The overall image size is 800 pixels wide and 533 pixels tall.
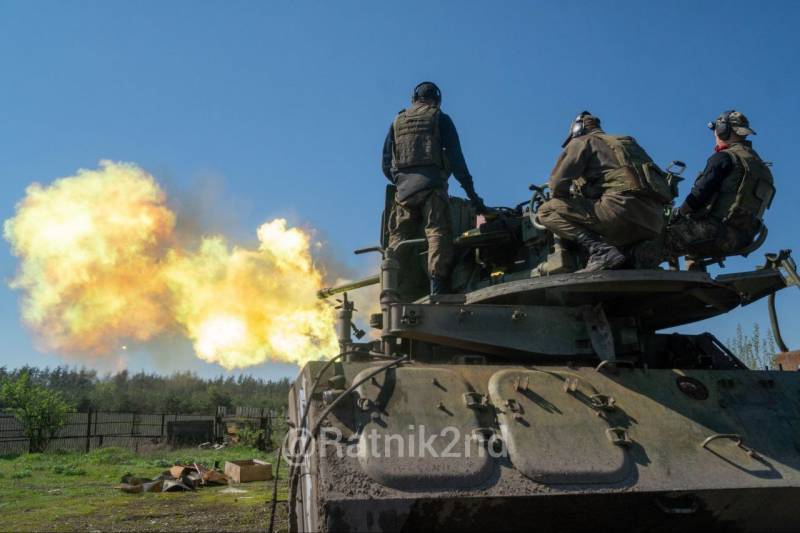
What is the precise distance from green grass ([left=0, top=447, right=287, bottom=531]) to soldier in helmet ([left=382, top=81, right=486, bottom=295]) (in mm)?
3298

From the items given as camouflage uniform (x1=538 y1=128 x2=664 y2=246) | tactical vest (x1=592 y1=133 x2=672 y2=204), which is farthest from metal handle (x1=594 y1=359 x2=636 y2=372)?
tactical vest (x1=592 y1=133 x2=672 y2=204)

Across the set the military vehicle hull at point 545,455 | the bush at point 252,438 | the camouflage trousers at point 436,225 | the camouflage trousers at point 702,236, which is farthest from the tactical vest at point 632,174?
the bush at point 252,438

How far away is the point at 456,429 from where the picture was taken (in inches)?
155

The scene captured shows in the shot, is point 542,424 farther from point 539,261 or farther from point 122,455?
point 122,455

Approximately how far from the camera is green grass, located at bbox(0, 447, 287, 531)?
24.5 feet

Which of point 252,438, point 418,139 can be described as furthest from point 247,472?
point 252,438

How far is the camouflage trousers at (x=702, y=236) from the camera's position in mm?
6203

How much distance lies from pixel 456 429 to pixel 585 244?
77.9 inches

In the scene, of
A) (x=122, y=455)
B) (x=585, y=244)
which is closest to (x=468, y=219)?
(x=585, y=244)

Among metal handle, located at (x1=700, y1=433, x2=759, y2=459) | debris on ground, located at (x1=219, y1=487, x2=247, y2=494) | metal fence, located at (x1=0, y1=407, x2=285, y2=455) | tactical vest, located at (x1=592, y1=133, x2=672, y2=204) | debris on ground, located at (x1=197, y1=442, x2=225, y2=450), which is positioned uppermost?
tactical vest, located at (x1=592, y1=133, x2=672, y2=204)

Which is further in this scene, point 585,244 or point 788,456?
point 585,244

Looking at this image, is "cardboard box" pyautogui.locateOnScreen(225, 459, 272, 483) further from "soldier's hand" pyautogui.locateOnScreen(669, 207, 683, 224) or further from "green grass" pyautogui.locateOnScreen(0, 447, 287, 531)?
"soldier's hand" pyautogui.locateOnScreen(669, 207, 683, 224)

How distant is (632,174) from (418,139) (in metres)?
2.12

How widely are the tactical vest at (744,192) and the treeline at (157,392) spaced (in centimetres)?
3239
